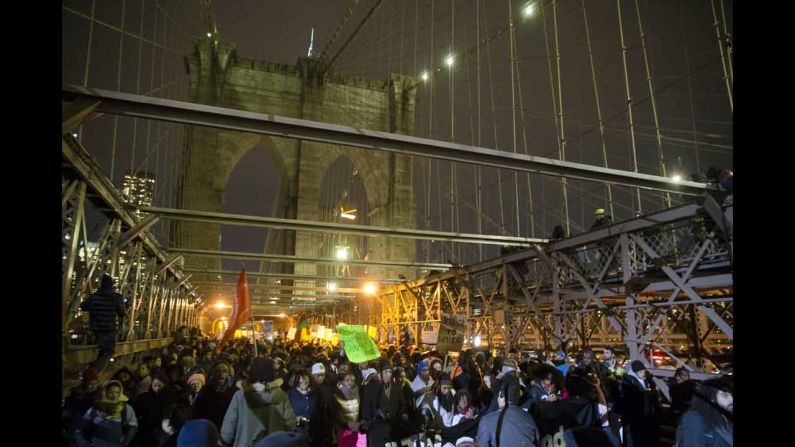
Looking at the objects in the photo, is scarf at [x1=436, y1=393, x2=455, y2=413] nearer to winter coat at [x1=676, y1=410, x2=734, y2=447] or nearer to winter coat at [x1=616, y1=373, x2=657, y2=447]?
winter coat at [x1=616, y1=373, x2=657, y2=447]

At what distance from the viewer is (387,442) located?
18.3 ft

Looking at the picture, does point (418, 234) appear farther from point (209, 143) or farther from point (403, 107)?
point (403, 107)

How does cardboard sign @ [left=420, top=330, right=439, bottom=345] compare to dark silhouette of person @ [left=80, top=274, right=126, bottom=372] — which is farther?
cardboard sign @ [left=420, top=330, right=439, bottom=345]

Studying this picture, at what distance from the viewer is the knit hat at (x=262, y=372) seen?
5969 mm

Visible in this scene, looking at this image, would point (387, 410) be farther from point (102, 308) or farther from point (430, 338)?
point (430, 338)

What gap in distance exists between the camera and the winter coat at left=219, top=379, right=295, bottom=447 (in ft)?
17.8

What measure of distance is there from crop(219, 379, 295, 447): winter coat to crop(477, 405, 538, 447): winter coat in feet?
8.12

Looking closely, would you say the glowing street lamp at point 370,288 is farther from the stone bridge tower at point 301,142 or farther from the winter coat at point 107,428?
the winter coat at point 107,428

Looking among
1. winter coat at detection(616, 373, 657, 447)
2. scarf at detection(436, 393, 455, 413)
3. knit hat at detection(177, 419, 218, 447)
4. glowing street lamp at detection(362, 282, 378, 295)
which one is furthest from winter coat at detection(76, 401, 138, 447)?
glowing street lamp at detection(362, 282, 378, 295)

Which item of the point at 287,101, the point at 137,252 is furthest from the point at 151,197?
the point at 287,101

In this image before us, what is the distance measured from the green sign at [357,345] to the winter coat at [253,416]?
3.54m

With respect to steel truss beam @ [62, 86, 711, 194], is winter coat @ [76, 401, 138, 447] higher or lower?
lower

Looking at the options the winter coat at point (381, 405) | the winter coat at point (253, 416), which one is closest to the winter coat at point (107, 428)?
the winter coat at point (253, 416)
